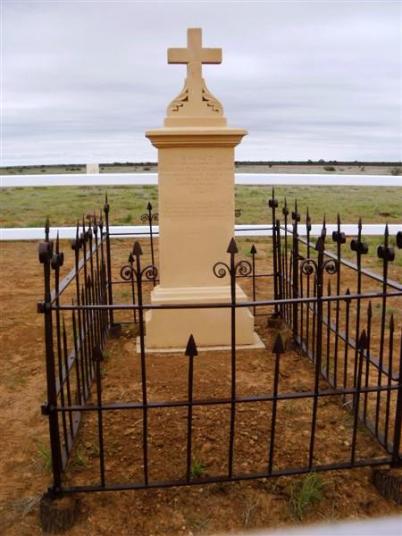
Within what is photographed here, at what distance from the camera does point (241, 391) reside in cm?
370

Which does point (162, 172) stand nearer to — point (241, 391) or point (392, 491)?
point (241, 391)

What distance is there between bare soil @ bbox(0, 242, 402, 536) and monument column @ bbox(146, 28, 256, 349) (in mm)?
284

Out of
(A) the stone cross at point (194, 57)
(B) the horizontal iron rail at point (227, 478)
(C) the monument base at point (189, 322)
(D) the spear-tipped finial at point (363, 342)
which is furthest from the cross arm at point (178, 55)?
(B) the horizontal iron rail at point (227, 478)

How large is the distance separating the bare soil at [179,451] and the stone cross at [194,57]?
2209 mm

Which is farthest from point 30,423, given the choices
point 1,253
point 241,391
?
point 1,253

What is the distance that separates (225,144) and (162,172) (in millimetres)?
564

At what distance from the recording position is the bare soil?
243 centimetres

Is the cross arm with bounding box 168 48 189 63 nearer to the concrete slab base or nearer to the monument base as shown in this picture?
the monument base

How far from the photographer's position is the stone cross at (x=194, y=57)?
434 cm

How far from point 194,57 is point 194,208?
48.2 inches

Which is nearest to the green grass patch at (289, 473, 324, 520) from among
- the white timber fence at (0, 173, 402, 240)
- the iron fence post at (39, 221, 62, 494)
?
the iron fence post at (39, 221, 62, 494)

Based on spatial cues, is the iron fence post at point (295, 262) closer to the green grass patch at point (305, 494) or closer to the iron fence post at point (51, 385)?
the green grass patch at point (305, 494)

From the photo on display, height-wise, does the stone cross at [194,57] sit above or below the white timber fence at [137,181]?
above

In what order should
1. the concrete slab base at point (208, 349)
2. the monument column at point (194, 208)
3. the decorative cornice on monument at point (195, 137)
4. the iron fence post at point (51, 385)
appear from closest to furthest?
the iron fence post at point (51, 385), the decorative cornice on monument at point (195, 137), the monument column at point (194, 208), the concrete slab base at point (208, 349)
